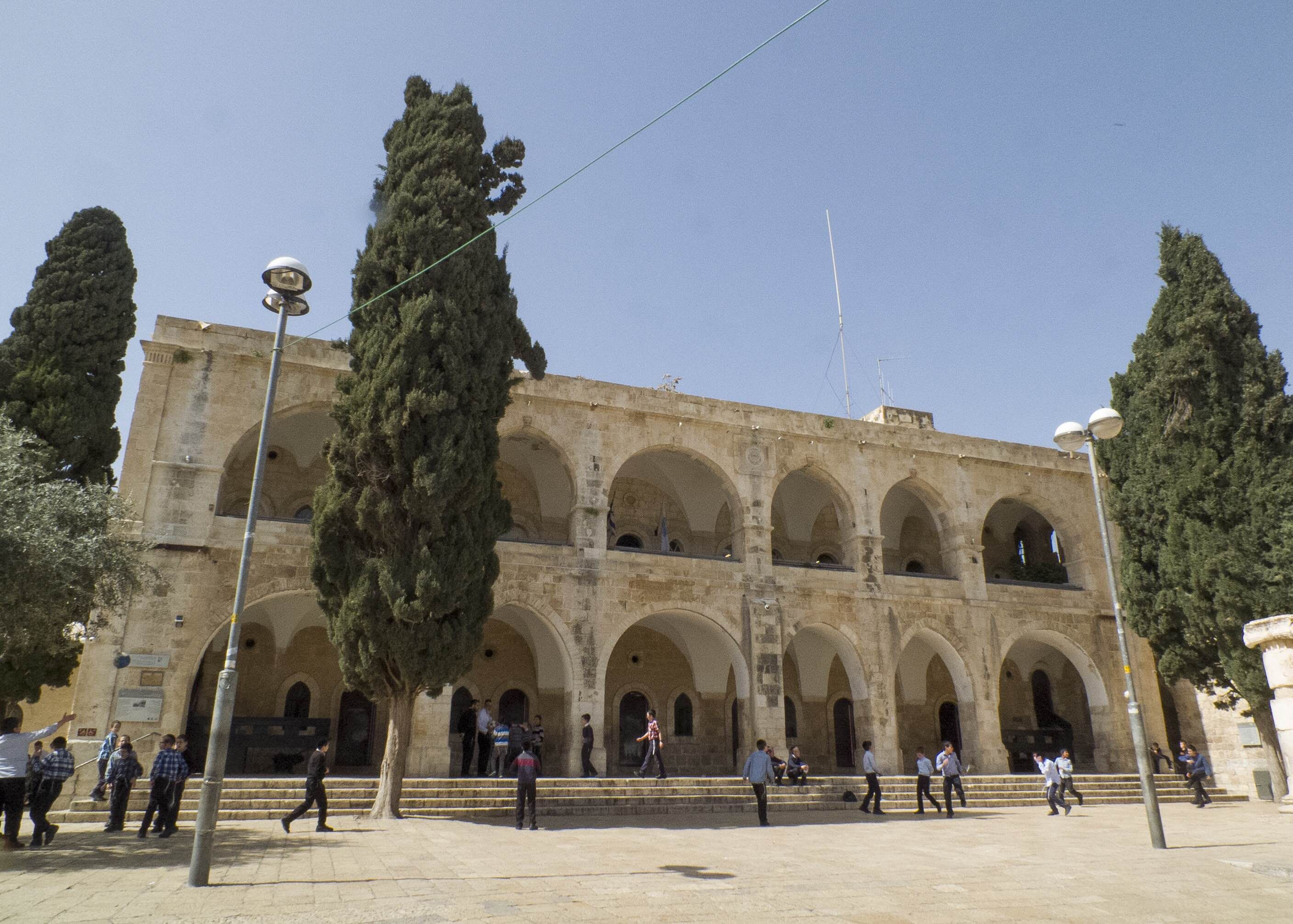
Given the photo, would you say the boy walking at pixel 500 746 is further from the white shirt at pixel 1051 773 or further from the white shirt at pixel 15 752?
the white shirt at pixel 1051 773

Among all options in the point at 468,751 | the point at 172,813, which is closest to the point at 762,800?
the point at 468,751

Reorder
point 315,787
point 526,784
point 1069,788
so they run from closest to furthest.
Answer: point 315,787 < point 526,784 < point 1069,788

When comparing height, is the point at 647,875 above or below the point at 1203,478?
below

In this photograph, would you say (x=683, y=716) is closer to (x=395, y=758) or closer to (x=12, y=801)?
(x=395, y=758)

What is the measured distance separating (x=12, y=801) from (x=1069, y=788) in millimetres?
15895

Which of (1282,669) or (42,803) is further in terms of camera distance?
(1282,669)

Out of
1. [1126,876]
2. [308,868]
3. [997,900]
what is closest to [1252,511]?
[1126,876]

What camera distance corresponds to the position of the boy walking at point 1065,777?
47.3 ft

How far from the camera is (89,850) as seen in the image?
8070 millimetres

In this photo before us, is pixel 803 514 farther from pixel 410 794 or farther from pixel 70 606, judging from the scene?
pixel 70 606

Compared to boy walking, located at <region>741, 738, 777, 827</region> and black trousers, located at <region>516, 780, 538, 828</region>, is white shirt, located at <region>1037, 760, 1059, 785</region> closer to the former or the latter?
boy walking, located at <region>741, 738, 777, 827</region>

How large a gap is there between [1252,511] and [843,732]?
33.2ft

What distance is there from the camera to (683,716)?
63.2ft

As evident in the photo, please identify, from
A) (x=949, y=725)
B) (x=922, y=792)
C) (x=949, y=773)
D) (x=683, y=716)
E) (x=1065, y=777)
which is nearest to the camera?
(x=949, y=773)
